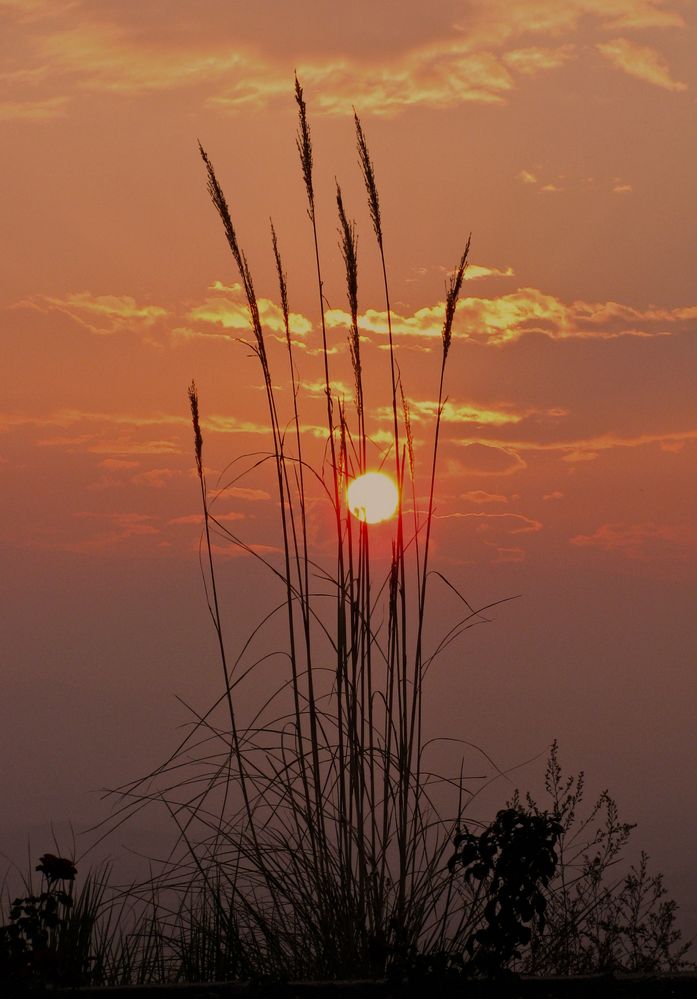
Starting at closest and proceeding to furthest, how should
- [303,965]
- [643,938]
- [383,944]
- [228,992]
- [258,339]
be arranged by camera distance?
[228,992], [383,944], [303,965], [258,339], [643,938]

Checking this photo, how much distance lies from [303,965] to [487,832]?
0.71 m

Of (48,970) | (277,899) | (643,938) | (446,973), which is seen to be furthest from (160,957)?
(643,938)

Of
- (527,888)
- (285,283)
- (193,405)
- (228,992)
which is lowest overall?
(228,992)

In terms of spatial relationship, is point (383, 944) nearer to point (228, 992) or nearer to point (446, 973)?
point (446, 973)

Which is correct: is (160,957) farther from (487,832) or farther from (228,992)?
(487,832)

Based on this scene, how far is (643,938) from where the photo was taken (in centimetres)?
Result: 371

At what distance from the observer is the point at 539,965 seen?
320 cm

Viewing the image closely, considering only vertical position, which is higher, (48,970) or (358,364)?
(358,364)

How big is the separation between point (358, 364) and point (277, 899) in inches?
61.8

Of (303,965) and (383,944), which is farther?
(303,965)

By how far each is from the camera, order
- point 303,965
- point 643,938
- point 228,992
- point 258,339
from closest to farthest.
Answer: point 228,992 → point 303,965 → point 258,339 → point 643,938

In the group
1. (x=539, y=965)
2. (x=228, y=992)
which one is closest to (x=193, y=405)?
(x=228, y=992)

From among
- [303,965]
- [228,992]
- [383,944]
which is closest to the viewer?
[228,992]

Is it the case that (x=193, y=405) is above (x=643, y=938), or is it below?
above
